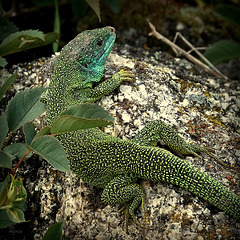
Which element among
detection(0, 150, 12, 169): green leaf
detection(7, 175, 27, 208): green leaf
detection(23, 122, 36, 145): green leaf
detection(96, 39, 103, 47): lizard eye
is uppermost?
detection(96, 39, 103, 47): lizard eye

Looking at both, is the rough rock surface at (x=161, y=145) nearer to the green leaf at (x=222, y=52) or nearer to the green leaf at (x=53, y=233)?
the green leaf at (x=53, y=233)

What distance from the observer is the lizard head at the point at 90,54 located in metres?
3.49

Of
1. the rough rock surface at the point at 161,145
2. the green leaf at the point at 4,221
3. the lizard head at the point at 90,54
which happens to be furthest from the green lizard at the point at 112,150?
the green leaf at the point at 4,221

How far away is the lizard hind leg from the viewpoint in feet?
8.90

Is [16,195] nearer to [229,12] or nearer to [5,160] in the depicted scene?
[5,160]

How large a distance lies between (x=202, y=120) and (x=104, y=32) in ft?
4.53

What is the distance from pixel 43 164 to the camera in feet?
10.9

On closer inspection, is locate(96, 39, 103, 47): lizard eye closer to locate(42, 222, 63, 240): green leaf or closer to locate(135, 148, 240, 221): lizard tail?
locate(135, 148, 240, 221): lizard tail

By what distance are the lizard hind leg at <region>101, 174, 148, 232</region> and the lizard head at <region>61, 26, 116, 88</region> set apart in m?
1.16

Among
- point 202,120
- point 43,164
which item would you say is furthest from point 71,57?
point 202,120

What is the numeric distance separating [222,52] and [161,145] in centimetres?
231

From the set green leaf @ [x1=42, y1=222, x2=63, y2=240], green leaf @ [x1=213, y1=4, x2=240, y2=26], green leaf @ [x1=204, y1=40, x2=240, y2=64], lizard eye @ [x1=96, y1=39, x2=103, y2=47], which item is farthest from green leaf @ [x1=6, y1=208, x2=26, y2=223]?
green leaf @ [x1=213, y1=4, x2=240, y2=26]

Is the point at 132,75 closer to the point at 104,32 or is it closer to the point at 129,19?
the point at 104,32

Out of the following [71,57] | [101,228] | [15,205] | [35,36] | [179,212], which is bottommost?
[101,228]
